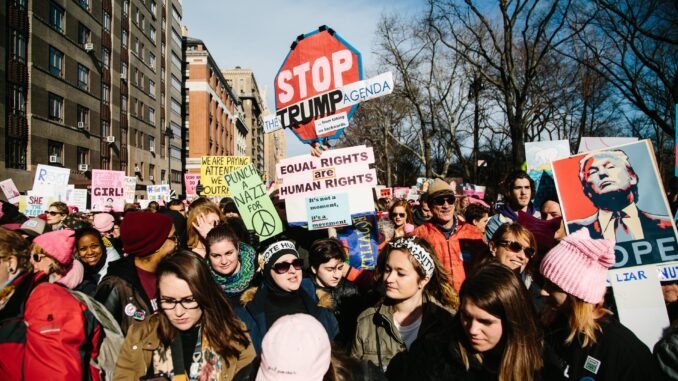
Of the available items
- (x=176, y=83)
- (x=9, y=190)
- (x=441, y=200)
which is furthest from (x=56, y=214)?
(x=176, y=83)

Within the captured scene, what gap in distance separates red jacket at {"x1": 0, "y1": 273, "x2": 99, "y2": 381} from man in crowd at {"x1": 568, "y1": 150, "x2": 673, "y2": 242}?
135 inches

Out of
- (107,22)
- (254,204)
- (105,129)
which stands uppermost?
(107,22)

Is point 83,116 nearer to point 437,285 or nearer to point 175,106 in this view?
point 175,106

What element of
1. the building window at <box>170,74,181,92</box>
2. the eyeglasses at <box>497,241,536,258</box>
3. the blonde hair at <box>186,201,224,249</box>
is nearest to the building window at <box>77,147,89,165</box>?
the building window at <box>170,74,181,92</box>

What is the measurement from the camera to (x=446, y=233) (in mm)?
4102

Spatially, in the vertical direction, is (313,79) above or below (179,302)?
above

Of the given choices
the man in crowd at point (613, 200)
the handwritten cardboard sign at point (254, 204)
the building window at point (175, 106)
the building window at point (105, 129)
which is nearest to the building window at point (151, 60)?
the building window at point (175, 106)

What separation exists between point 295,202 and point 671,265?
328 cm

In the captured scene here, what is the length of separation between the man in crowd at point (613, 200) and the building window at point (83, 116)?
34835 mm

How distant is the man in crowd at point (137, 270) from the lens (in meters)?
2.92

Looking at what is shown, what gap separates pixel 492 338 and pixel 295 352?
1096 millimetres

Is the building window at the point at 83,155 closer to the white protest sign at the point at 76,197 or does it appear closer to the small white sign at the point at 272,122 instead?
the white protest sign at the point at 76,197

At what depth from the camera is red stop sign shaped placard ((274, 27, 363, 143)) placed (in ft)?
15.0

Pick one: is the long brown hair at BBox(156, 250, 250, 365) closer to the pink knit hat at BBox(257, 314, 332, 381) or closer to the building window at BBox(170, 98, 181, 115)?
the pink knit hat at BBox(257, 314, 332, 381)
